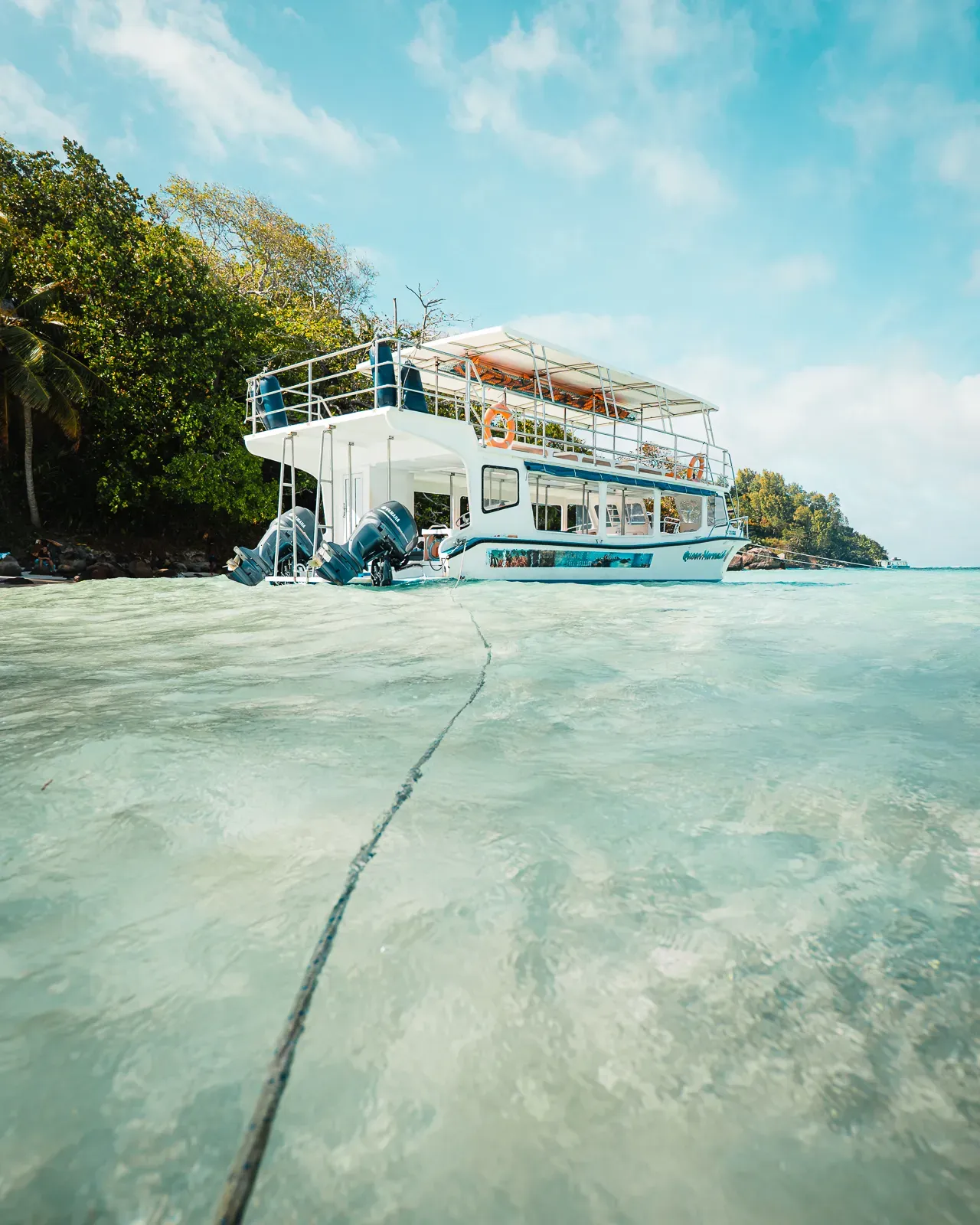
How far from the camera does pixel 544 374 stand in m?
13.3

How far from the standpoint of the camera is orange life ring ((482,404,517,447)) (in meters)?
12.2

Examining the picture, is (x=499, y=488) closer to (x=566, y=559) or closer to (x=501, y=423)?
(x=566, y=559)

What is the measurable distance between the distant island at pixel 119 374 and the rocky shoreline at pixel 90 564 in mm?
81

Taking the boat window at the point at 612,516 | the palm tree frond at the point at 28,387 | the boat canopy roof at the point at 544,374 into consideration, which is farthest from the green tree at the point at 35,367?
the boat window at the point at 612,516

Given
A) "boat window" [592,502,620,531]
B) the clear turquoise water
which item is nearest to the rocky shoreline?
"boat window" [592,502,620,531]

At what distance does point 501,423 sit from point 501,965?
12.2m

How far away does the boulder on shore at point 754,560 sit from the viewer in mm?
31703

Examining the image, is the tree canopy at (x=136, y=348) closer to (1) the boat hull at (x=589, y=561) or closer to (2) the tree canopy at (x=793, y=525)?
(1) the boat hull at (x=589, y=561)

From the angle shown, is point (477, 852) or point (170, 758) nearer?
point (477, 852)

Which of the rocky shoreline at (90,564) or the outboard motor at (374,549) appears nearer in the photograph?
the outboard motor at (374,549)

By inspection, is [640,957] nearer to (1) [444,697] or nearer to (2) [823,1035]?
(2) [823,1035]

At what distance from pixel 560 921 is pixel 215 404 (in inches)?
723

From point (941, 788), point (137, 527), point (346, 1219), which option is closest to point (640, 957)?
point (346, 1219)

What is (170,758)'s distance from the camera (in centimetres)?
246
